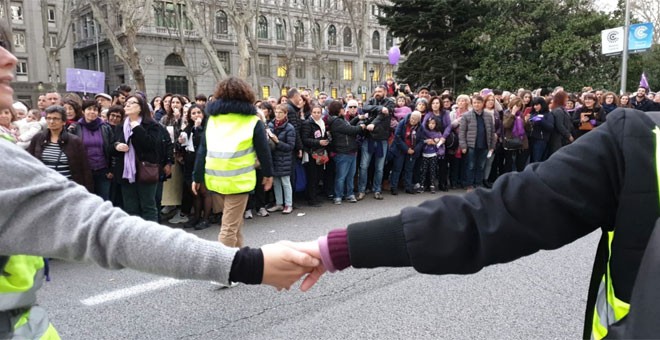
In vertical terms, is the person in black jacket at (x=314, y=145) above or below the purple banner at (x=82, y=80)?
below

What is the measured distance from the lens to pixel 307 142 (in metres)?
8.88

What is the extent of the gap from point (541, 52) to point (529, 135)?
16.1 meters

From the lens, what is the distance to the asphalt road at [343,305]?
3746 millimetres

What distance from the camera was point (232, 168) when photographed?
5.10 metres

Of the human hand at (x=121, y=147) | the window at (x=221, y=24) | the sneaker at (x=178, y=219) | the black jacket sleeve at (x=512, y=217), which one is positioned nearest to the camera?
the black jacket sleeve at (x=512, y=217)

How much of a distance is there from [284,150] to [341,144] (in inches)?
50.1

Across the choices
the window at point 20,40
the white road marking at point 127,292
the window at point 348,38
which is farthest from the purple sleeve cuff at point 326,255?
the window at point 348,38

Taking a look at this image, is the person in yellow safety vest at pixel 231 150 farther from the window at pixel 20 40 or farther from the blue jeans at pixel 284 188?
the window at pixel 20 40

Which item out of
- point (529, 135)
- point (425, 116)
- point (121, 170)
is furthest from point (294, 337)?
point (529, 135)

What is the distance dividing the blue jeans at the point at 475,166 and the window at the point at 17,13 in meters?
54.1

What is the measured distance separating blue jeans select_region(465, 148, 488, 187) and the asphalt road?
17.2 ft

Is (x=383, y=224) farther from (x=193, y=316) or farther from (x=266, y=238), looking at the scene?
(x=266, y=238)

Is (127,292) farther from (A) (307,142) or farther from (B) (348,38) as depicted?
(B) (348,38)

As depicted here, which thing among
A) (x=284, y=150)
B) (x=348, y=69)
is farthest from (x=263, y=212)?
(x=348, y=69)
